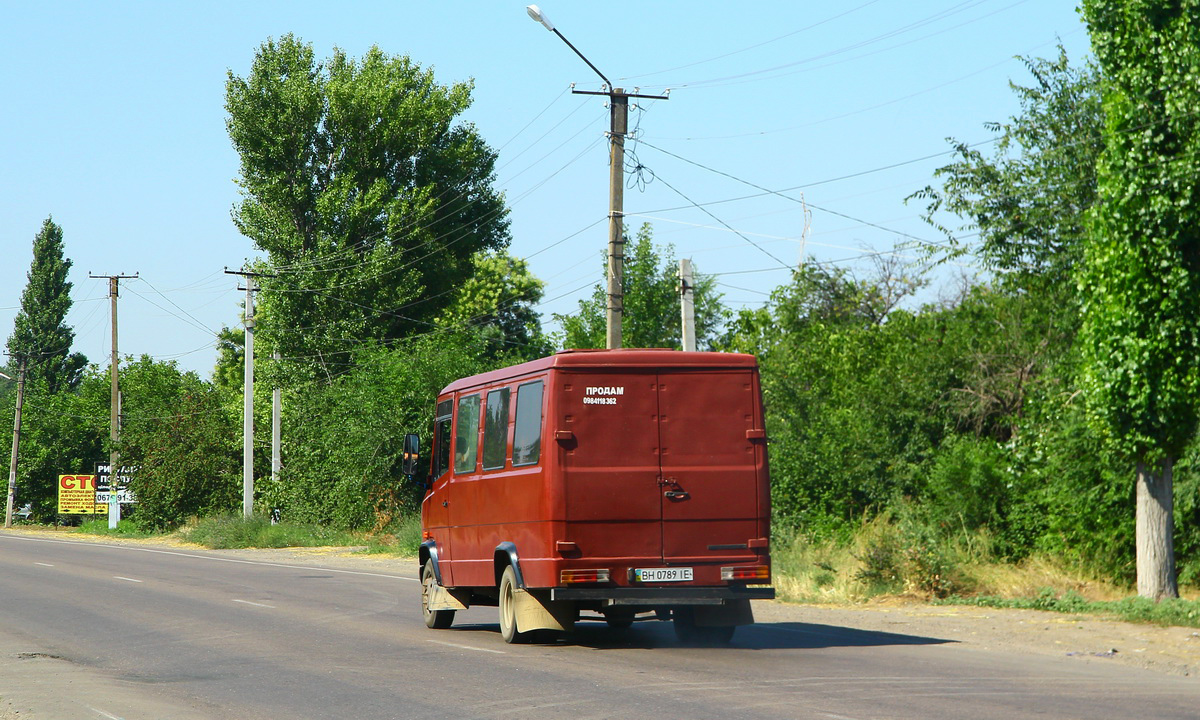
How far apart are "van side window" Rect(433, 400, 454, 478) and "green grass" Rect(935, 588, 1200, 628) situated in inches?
289

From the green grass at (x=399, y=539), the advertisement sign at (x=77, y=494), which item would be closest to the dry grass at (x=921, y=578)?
the green grass at (x=399, y=539)

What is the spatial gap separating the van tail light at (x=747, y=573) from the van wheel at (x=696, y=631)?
1.00 meters

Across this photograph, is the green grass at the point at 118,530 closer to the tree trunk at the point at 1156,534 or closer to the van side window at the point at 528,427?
the tree trunk at the point at 1156,534

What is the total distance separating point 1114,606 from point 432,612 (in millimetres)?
8217

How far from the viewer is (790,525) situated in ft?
87.6

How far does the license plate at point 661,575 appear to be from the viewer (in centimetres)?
1310

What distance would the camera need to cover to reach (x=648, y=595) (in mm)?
13047

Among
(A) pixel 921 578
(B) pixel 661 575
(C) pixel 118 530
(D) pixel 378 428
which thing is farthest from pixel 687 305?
(C) pixel 118 530

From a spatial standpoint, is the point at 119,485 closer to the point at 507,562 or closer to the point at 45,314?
the point at 45,314

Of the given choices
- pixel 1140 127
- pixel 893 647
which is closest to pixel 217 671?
pixel 893 647

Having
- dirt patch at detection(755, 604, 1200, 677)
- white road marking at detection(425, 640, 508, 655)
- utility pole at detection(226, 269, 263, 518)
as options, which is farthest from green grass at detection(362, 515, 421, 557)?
white road marking at detection(425, 640, 508, 655)

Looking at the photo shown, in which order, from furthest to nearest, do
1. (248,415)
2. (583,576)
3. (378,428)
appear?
(248,415) → (378,428) → (583,576)

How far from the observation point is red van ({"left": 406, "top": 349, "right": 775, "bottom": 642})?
13070mm

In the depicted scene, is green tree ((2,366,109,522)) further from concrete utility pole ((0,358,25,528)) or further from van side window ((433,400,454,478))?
van side window ((433,400,454,478))
